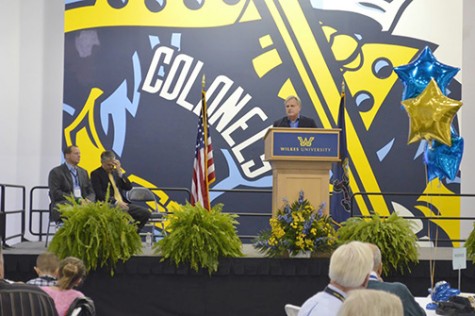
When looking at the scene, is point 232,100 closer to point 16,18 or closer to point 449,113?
point 16,18

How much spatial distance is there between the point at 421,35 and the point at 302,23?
1965mm

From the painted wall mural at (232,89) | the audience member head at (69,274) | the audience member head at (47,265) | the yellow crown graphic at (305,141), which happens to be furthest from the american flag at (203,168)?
the painted wall mural at (232,89)

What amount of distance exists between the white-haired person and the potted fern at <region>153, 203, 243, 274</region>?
11.0 ft

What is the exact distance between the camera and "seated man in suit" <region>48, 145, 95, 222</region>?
26.2ft

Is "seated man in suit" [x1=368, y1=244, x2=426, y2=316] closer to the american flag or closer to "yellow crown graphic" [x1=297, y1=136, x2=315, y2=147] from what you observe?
"yellow crown graphic" [x1=297, y1=136, x2=315, y2=147]

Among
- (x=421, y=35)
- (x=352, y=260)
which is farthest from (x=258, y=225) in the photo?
(x=352, y=260)

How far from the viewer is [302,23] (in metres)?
11.1

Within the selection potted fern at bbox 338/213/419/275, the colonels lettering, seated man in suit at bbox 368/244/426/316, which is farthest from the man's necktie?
seated man in suit at bbox 368/244/426/316

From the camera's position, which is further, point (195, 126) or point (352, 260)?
point (195, 126)

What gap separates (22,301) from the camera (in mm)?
3227

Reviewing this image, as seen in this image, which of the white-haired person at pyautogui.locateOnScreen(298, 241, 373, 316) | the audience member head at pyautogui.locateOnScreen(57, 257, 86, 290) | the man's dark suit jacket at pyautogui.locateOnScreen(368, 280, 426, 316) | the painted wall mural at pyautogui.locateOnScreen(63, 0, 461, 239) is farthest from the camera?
the painted wall mural at pyautogui.locateOnScreen(63, 0, 461, 239)

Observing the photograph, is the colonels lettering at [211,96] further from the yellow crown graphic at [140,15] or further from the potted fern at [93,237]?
the potted fern at [93,237]

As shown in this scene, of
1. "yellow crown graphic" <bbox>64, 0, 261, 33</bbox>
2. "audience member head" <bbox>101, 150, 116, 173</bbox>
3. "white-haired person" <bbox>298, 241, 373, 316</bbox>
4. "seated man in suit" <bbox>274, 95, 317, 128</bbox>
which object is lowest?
"white-haired person" <bbox>298, 241, 373, 316</bbox>

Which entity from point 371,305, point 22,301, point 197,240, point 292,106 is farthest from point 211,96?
point 371,305
